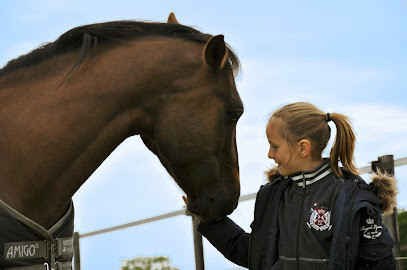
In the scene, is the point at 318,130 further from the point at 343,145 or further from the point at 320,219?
the point at 320,219

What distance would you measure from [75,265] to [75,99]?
20.9 ft

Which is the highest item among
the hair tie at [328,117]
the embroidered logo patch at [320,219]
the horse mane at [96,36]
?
the horse mane at [96,36]

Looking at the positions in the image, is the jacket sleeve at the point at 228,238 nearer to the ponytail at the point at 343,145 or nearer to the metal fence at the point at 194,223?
the ponytail at the point at 343,145

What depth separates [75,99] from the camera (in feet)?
7.65

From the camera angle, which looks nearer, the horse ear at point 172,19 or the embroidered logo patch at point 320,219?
the embroidered logo patch at point 320,219

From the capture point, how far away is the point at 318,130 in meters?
2.78

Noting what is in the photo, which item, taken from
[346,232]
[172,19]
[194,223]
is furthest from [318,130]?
[194,223]

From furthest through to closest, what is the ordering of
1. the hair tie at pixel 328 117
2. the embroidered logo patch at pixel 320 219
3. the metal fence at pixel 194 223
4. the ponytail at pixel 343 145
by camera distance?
the metal fence at pixel 194 223 → the hair tie at pixel 328 117 → the ponytail at pixel 343 145 → the embroidered logo patch at pixel 320 219

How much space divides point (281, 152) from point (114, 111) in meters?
0.87

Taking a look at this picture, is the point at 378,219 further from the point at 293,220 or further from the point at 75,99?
the point at 75,99

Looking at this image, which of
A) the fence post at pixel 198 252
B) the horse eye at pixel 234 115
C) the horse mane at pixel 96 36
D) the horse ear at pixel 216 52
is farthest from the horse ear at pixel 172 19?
the fence post at pixel 198 252

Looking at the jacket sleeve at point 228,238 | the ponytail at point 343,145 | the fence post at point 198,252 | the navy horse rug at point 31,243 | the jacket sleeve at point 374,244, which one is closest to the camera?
the navy horse rug at point 31,243

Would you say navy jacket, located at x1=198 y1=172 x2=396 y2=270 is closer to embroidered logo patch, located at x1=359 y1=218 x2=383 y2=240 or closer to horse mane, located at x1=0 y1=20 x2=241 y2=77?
embroidered logo patch, located at x1=359 y1=218 x2=383 y2=240

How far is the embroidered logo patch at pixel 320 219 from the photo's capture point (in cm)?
254
